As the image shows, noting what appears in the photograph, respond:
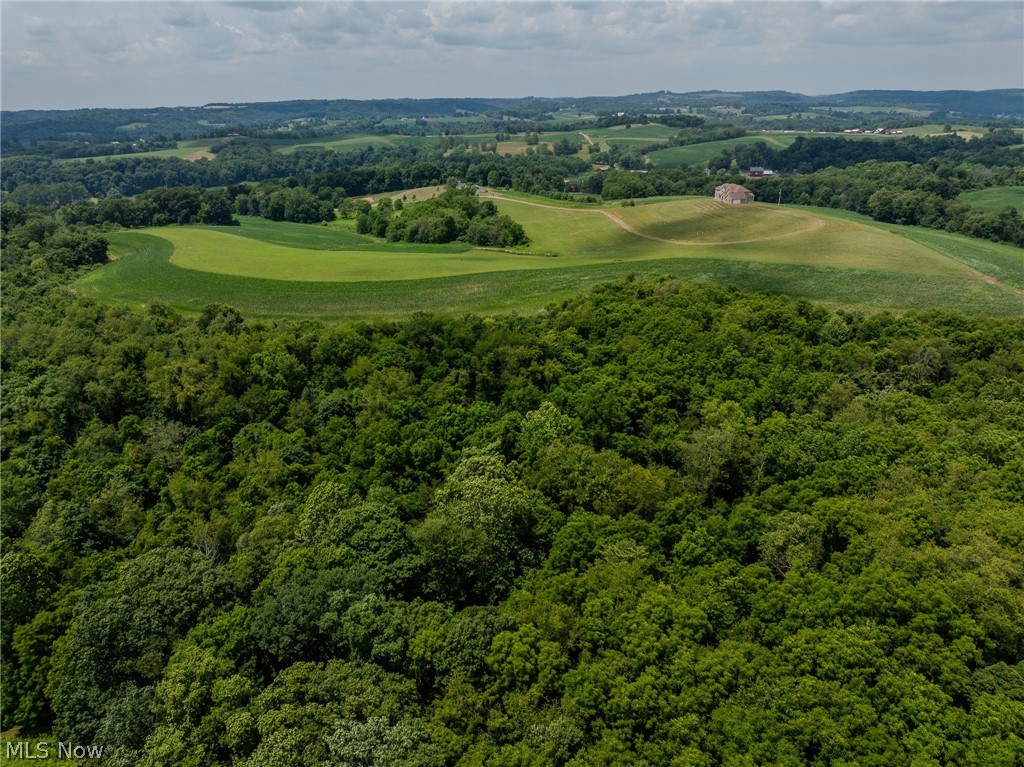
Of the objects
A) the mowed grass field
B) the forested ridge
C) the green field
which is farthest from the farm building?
the forested ridge

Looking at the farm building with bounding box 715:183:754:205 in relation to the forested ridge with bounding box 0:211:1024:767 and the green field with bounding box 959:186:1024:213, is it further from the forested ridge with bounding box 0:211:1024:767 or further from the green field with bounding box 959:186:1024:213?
the forested ridge with bounding box 0:211:1024:767

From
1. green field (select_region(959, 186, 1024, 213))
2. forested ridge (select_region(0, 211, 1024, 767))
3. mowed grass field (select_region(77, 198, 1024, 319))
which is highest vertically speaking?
green field (select_region(959, 186, 1024, 213))

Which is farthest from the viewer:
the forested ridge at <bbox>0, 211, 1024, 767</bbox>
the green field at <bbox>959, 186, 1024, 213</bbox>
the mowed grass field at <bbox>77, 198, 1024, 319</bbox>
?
the green field at <bbox>959, 186, 1024, 213</bbox>

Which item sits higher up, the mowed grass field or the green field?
the green field

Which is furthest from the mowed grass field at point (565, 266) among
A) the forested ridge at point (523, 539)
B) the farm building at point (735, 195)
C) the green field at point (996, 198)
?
the green field at point (996, 198)

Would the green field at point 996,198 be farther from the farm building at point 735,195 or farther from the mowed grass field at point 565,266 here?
the farm building at point 735,195

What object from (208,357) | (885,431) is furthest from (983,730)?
(208,357)
